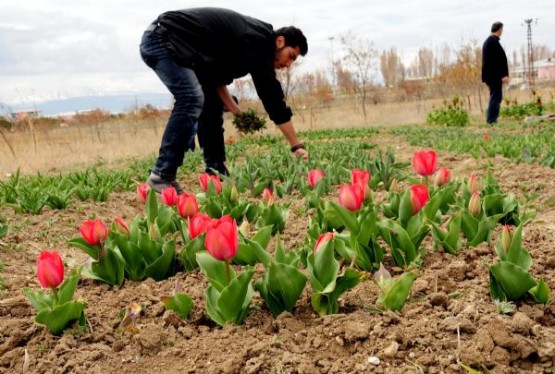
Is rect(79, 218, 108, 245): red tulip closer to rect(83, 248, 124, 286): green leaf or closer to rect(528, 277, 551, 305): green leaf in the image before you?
rect(83, 248, 124, 286): green leaf

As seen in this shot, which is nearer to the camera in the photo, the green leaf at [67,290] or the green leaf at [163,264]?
the green leaf at [67,290]

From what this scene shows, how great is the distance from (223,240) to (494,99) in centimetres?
1229

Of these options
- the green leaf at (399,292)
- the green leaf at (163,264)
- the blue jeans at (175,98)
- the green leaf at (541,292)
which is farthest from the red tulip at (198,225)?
the blue jeans at (175,98)

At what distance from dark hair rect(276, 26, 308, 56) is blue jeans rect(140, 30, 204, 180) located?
2.68 ft

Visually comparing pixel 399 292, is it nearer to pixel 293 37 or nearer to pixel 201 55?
pixel 293 37

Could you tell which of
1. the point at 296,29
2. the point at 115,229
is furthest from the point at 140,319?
the point at 296,29

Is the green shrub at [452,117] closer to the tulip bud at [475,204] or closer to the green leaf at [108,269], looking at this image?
the tulip bud at [475,204]

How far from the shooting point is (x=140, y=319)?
1.84 metres

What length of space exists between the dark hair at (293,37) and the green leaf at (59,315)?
3.19 m

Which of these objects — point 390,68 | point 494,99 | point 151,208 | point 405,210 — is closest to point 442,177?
point 405,210

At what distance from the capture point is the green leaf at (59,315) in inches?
65.5

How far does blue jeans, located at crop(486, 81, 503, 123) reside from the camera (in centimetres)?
1216

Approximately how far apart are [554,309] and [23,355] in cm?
161

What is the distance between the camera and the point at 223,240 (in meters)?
1.59
